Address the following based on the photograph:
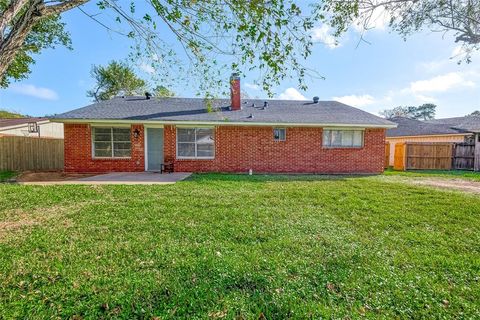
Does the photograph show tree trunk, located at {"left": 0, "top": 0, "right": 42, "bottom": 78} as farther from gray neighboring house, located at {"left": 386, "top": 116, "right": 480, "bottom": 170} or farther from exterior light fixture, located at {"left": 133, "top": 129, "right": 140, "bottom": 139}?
gray neighboring house, located at {"left": 386, "top": 116, "right": 480, "bottom": 170}

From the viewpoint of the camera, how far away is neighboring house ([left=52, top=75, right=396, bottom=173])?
11.7 m

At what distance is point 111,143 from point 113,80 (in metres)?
22.8

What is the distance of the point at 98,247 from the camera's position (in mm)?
3660

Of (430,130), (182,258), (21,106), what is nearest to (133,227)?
(182,258)

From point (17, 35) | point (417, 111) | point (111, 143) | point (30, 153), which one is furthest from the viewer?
point (417, 111)

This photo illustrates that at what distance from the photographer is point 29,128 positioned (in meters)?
17.2

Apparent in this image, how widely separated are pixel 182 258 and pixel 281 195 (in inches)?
169

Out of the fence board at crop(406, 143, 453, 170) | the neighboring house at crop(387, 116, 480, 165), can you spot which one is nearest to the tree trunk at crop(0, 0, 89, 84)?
the fence board at crop(406, 143, 453, 170)

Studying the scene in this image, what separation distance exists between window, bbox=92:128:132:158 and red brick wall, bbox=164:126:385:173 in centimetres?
196

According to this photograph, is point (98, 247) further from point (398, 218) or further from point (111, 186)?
point (398, 218)

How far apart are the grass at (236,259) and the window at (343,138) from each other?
6.60m

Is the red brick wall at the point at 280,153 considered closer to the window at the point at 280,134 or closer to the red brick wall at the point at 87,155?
the window at the point at 280,134

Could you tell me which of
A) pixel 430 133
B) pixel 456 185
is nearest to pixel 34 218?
pixel 456 185

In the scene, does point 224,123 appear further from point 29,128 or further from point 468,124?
point 468,124
